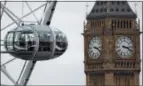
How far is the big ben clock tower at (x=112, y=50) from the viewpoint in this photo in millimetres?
134625

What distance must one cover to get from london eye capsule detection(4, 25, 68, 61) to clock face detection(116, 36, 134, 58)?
87.8 meters

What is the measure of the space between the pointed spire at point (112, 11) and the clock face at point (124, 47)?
368 cm

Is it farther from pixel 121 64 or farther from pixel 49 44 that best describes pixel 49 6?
pixel 121 64

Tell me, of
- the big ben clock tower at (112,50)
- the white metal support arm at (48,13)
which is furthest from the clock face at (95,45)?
the white metal support arm at (48,13)

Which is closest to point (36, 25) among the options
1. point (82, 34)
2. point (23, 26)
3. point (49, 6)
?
point (23, 26)

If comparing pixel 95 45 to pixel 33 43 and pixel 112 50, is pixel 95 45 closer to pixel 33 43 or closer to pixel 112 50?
pixel 112 50

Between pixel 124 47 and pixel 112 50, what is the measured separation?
260 centimetres

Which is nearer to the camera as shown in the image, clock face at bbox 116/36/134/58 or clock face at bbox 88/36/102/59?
clock face at bbox 116/36/134/58

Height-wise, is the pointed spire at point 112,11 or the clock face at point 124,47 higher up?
the pointed spire at point 112,11

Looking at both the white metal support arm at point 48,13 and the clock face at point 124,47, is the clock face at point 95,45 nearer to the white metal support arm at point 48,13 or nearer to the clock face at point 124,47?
the clock face at point 124,47

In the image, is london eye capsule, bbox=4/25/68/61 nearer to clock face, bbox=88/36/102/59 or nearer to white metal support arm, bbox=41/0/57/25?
white metal support arm, bbox=41/0/57/25

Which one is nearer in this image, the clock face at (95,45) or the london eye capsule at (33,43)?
the london eye capsule at (33,43)

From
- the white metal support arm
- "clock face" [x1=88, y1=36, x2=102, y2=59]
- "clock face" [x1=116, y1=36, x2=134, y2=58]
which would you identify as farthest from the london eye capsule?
"clock face" [x1=88, y1=36, x2=102, y2=59]

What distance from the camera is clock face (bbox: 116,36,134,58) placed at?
133500mm
